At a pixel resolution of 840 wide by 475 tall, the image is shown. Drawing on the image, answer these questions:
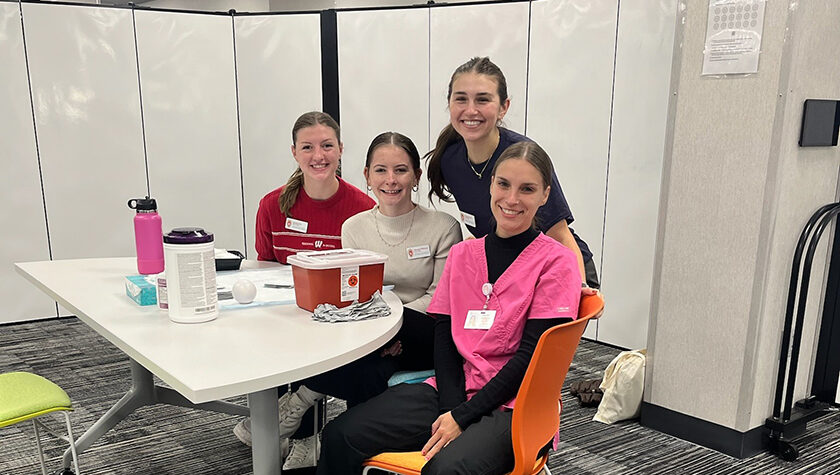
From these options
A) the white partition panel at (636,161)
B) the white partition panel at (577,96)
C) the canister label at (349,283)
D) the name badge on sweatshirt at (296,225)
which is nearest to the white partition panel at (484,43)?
the white partition panel at (577,96)

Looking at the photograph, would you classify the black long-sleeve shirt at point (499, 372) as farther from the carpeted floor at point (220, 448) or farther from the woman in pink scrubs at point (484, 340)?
the carpeted floor at point (220, 448)

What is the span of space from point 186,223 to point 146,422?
6.60 ft

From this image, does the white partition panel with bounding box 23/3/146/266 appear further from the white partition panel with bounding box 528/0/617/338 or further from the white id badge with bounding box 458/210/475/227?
the white id badge with bounding box 458/210/475/227

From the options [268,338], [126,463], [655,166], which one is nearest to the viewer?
[268,338]

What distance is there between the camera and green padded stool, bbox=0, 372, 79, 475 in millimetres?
1697

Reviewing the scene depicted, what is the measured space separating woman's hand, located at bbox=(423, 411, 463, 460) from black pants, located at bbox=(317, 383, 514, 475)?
30 mm

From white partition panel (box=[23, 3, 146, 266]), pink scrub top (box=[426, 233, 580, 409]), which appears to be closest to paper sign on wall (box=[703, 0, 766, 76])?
pink scrub top (box=[426, 233, 580, 409])

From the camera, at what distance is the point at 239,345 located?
1383 millimetres

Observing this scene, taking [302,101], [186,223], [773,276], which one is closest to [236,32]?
[302,101]

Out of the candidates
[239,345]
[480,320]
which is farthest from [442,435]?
[239,345]

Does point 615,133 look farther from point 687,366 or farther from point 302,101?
point 302,101

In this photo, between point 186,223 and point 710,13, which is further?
point 186,223

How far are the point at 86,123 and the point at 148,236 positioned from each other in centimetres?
267

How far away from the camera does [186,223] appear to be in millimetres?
4477
